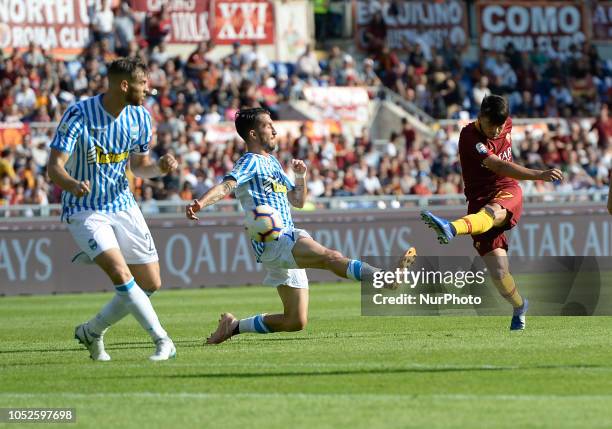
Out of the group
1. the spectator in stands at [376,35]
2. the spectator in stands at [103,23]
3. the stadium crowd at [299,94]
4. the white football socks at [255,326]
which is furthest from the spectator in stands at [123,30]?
the white football socks at [255,326]

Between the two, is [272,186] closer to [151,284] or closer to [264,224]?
[264,224]

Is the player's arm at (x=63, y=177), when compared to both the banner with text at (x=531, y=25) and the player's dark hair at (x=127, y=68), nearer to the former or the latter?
the player's dark hair at (x=127, y=68)

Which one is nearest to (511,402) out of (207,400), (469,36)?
(207,400)

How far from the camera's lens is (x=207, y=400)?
8430 millimetres

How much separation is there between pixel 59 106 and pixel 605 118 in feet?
43.2

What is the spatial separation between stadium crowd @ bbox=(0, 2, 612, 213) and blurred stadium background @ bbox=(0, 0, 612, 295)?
0.15ft

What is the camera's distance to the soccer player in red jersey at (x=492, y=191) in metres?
12.6

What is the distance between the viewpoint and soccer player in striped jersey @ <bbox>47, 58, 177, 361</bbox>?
10477 mm

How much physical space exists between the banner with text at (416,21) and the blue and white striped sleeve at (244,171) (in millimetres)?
25641

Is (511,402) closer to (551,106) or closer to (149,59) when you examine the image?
(149,59)

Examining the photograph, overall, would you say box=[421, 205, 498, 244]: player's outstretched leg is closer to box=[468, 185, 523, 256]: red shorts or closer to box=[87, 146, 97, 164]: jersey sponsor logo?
box=[468, 185, 523, 256]: red shorts

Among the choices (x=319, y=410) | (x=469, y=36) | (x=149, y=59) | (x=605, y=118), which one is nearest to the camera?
(x=319, y=410)

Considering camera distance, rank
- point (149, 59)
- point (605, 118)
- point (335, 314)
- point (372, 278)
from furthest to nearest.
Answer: point (605, 118), point (149, 59), point (335, 314), point (372, 278)

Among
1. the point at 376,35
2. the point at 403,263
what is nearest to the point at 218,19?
the point at 376,35
